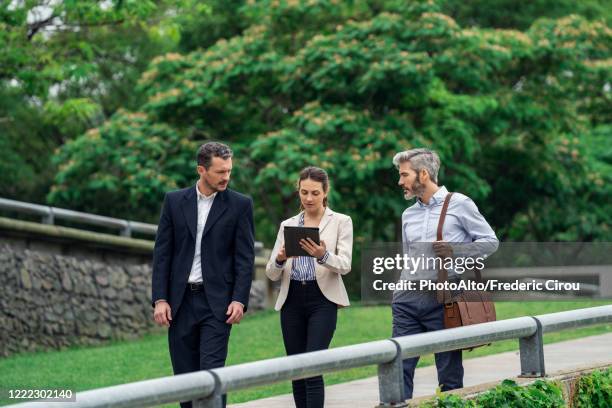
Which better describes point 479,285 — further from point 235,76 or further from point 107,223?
point 235,76

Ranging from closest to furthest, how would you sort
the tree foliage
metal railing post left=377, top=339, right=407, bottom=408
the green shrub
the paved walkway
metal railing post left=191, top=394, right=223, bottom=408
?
metal railing post left=191, top=394, right=223, bottom=408, metal railing post left=377, top=339, right=407, bottom=408, the green shrub, the paved walkway, the tree foliage

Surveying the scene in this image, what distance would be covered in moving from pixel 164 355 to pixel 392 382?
10.1 metres

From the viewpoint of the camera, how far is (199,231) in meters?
7.68

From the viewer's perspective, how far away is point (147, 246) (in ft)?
69.0

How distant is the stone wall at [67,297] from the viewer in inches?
727

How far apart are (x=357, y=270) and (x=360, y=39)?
32.5 feet

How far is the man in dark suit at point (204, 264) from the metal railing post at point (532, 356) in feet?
5.39

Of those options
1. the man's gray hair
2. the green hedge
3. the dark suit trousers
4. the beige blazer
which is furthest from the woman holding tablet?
the green hedge

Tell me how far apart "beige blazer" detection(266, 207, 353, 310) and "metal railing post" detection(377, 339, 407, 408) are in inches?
49.9

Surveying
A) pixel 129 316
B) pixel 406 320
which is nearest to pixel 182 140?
pixel 129 316

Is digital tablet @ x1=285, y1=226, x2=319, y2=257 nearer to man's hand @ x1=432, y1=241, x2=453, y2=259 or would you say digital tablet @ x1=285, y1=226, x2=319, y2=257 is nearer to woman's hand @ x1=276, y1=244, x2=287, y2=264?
woman's hand @ x1=276, y1=244, x2=287, y2=264

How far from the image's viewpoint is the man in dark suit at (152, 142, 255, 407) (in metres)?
7.57

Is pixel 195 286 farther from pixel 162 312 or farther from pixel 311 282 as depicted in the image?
pixel 311 282

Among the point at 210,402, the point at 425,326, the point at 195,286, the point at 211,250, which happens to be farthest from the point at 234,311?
the point at 210,402
